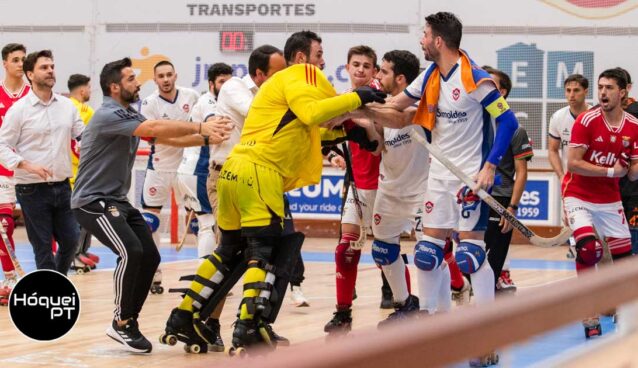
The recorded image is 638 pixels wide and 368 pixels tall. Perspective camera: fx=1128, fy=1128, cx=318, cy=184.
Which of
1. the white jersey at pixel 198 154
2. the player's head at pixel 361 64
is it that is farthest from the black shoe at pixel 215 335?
the white jersey at pixel 198 154

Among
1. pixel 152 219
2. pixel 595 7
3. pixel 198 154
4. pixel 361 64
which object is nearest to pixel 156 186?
pixel 152 219

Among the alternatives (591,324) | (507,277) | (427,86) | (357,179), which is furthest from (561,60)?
(591,324)

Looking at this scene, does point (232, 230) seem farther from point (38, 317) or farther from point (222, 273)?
point (38, 317)

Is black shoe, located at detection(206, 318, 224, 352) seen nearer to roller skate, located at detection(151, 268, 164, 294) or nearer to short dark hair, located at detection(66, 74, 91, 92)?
roller skate, located at detection(151, 268, 164, 294)

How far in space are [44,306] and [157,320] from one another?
1.08m

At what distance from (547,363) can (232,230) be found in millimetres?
5424

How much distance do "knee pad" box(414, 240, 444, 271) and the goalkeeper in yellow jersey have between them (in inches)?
32.6

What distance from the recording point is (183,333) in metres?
7.77

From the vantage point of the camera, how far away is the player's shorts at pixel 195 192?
11.7 metres

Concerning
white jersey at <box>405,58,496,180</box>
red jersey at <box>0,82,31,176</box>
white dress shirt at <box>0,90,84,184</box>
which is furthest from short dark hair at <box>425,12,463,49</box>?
red jersey at <box>0,82,31,176</box>

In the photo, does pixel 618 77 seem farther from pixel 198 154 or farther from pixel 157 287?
pixel 157 287

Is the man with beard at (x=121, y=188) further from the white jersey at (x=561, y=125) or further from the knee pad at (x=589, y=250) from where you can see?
the white jersey at (x=561, y=125)

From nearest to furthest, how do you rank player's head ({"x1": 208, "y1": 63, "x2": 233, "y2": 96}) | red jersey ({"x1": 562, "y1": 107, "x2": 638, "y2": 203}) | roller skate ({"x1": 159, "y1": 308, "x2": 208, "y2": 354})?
1. roller skate ({"x1": 159, "y1": 308, "x2": 208, "y2": 354})
2. red jersey ({"x1": 562, "y1": 107, "x2": 638, "y2": 203})
3. player's head ({"x1": 208, "y1": 63, "x2": 233, "y2": 96})

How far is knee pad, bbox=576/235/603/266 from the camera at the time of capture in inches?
348
